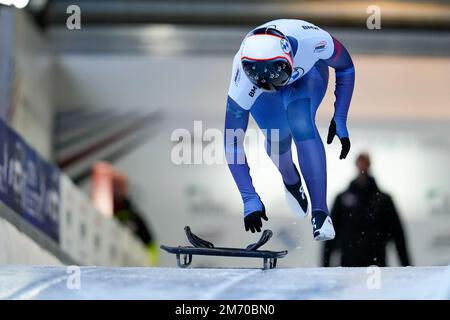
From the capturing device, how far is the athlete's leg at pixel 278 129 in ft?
12.6

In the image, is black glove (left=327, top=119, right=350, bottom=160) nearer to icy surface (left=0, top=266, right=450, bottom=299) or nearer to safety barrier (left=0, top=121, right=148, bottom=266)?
icy surface (left=0, top=266, right=450, bottom=299)

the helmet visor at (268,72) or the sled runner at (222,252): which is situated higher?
the helmet visor at (268,72)

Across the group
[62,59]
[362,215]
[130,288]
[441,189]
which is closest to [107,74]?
[62,59]

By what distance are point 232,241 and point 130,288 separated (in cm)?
72

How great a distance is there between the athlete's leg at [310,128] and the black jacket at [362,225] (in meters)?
0.14

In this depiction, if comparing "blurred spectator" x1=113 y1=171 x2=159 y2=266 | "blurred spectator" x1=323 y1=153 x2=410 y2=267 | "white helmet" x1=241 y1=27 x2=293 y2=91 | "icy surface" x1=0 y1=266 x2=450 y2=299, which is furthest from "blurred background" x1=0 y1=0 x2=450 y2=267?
"icy surface" x1=0 y1=266 x2=450 y2=299

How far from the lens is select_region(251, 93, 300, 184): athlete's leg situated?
3.83 meters

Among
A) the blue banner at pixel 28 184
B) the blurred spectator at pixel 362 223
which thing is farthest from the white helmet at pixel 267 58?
the blue banner at pixel 28 184

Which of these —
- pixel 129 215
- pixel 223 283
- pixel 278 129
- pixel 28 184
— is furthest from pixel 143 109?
pixel 223 283

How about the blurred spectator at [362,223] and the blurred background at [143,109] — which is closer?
the blurred spectator at [362,223]

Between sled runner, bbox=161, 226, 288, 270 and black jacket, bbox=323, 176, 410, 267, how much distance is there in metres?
0.25

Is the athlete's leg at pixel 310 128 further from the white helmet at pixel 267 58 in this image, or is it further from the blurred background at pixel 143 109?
the blurred background at pixel 143 109

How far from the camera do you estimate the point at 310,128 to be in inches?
152

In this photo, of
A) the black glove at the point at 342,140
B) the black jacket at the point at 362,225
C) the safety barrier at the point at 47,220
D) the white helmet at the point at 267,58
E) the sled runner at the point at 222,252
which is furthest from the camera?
the safety barrier at the point at 47,220
